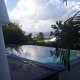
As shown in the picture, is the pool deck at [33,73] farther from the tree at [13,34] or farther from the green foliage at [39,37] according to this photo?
the green foliage at [39,37]

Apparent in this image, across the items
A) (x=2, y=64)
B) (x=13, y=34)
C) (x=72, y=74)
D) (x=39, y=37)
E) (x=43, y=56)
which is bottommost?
(x=72, y=74)

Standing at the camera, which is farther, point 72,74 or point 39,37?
point 39,37

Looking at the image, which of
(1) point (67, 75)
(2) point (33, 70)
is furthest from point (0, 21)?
(1) point (67, 75)

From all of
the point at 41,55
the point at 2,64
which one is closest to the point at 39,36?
the point at 41,55

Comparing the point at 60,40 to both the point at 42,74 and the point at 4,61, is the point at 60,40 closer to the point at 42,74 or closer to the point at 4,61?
the point at 4,61

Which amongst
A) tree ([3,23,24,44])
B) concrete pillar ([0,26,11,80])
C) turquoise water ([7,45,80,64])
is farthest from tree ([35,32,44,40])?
concrete pillar ([0,26,11,80])

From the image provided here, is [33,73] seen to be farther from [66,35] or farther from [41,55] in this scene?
[41,55]

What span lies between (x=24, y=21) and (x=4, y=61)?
13388 mm

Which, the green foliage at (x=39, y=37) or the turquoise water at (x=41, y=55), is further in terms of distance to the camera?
the green foliage at (x=39, y=37)

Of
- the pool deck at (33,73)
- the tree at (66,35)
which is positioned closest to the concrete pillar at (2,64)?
the tree at (66,35)

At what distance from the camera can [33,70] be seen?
20.3ft

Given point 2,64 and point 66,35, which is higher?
point 66,35

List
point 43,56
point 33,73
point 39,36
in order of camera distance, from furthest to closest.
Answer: point 39,36
point 43,56
point 33,73

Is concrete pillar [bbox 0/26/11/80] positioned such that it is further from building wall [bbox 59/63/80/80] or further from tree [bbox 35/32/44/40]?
tree [bbox 35/32/44/40]
